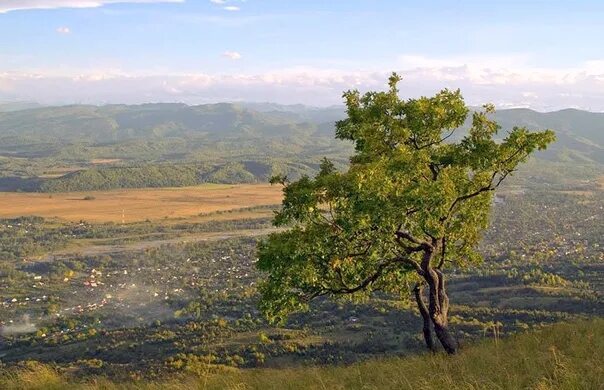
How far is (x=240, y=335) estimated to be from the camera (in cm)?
5297

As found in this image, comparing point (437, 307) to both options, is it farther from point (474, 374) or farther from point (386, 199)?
point (474, 374)

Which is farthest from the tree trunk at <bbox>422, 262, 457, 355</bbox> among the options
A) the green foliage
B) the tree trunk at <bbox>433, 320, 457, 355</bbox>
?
the green foliage

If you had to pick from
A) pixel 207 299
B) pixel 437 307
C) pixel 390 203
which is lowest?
pixel 207 299

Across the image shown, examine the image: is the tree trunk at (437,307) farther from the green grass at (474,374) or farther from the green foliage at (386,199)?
the green grass at (474,374)

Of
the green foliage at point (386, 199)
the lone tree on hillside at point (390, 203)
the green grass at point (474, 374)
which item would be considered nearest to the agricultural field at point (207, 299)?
the lone tree on hillside at point (390, 203)

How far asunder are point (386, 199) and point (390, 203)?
0.16 metres

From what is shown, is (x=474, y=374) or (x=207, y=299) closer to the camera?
(x=474, y=374)

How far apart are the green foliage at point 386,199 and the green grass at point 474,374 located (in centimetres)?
267

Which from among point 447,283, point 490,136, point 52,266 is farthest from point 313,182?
point 52,266

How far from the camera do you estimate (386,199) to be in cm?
1367

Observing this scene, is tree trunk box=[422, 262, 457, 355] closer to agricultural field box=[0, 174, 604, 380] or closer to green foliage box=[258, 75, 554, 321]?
green foliage box=[258, 75, 554, 321]

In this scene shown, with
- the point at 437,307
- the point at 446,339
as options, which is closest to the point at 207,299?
the point at 437,307

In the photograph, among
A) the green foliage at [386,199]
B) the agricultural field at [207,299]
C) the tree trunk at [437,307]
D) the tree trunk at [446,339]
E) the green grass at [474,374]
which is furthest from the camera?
the agricultural field at [207,299]

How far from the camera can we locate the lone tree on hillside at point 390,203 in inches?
550
